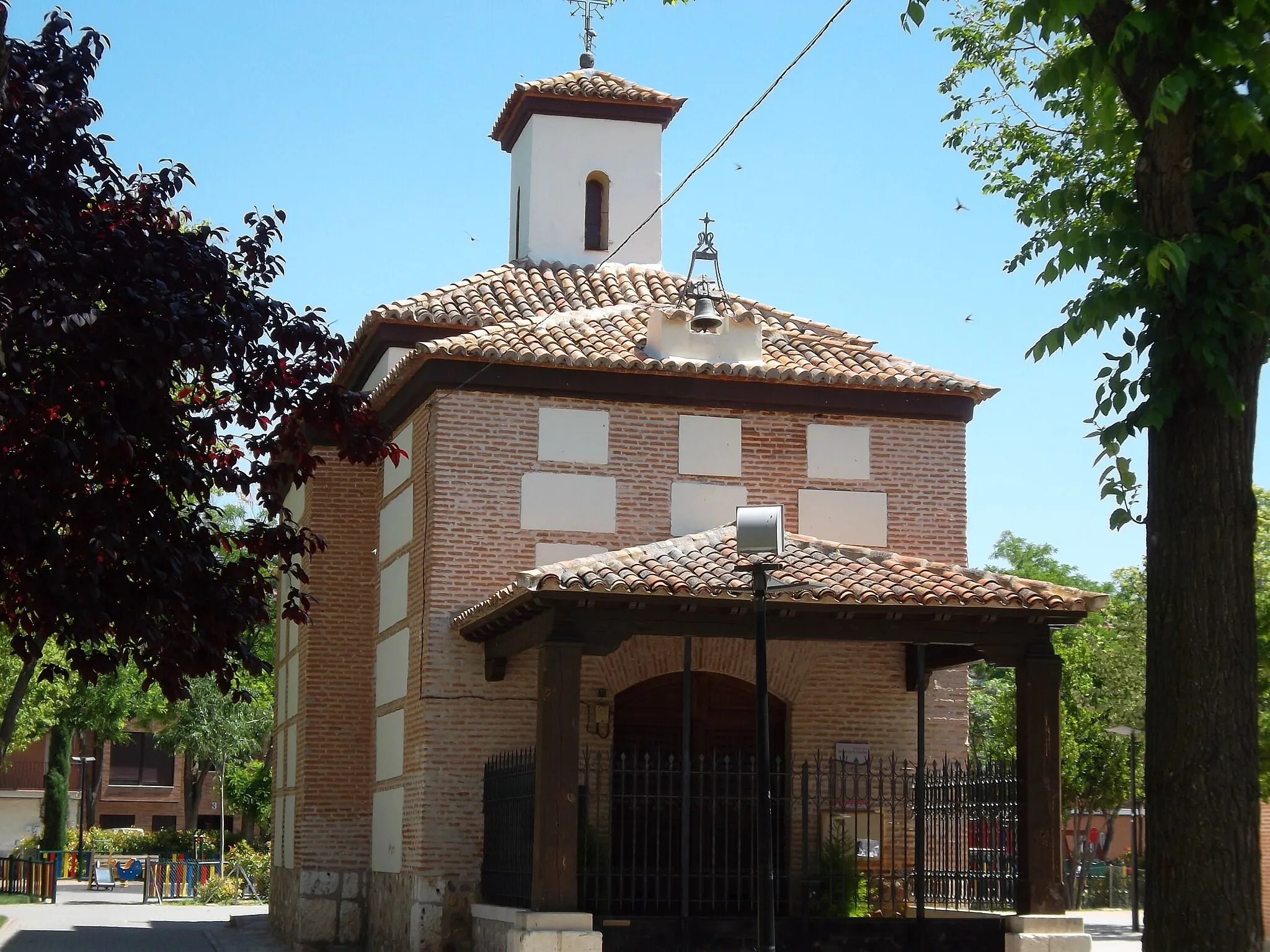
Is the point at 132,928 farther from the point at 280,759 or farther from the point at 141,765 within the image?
the point at 141,765

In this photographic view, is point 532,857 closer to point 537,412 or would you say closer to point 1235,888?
point 537,412

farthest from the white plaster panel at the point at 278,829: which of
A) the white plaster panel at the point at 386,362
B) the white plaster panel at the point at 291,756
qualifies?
the white plaster panel at the point at 386,362

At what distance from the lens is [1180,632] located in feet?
21.8

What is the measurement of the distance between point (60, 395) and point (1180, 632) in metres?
5.74

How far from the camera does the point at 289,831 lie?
65.7 ft

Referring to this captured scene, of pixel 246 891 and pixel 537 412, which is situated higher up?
pixel 537 412

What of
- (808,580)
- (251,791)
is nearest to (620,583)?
(808,580)

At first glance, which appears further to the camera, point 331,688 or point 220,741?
point 220,741

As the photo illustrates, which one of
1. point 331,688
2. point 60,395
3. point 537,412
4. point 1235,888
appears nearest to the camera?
point 1235,888

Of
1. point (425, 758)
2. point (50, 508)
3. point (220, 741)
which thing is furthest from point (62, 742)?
point (50, 508)

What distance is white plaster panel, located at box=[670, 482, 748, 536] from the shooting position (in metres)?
16.2

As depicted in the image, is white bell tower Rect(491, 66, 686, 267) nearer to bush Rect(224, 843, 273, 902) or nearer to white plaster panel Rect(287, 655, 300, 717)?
white plaster panel Rect(287, 655, 300, 717)

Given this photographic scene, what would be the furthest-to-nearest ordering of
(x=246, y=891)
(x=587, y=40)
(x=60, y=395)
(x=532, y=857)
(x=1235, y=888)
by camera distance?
(x=246, y=891)
(x=587, y=40)
(x=532, y=857)
(x=60, y=395)
(x=1235, y=888)

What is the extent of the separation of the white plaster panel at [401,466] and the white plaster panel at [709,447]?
283cm
